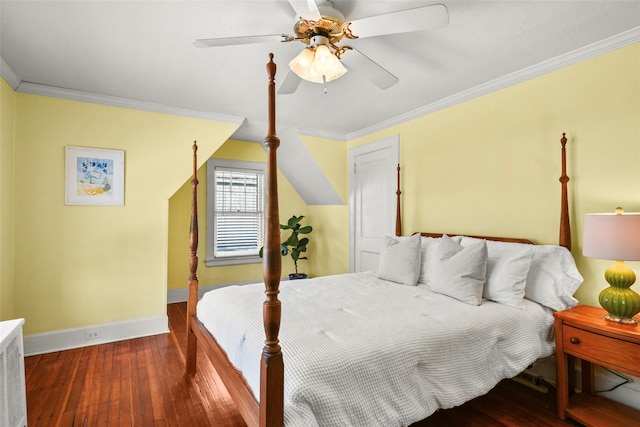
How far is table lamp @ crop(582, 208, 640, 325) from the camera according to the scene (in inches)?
68.0

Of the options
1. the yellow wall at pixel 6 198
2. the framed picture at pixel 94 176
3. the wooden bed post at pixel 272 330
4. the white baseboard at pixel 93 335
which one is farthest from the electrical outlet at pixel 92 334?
the wooden bed post at pixel 272 330

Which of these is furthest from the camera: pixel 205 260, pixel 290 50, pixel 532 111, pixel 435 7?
pixel 205 260

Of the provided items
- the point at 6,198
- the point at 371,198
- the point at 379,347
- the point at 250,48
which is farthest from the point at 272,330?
the point at 371,198

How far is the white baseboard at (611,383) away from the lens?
2.01 metres

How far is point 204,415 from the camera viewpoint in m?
2.00

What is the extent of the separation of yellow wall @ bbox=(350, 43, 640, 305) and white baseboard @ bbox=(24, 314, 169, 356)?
3050mm

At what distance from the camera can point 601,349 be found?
5.92 feet

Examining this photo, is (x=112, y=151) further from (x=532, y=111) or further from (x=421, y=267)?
(x=532, y=111)

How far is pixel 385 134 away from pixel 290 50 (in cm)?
205

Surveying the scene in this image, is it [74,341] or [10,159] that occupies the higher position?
[10,159]

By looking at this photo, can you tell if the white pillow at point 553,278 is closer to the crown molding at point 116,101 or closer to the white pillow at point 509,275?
the white pillow at point 509,275

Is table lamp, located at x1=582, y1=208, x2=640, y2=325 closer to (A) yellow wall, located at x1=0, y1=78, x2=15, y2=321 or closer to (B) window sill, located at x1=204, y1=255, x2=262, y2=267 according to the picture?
(B) window sill, located at x1=204, y1=255, x2=262, y2=267

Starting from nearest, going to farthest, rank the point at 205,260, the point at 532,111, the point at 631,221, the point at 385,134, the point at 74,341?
1. the point at 631,221
2. the point at 532,111
3. the point at 74,341
4. the point at 385,134
5. the point at 205,260

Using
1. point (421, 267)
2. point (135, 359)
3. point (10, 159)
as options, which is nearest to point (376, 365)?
point (421, 267)
